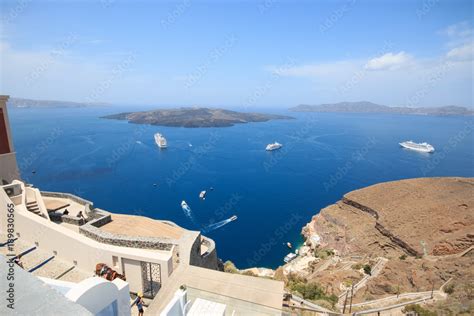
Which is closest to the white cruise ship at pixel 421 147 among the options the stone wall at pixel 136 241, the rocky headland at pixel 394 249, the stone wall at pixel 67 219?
the rocky headland at pixel 394 249

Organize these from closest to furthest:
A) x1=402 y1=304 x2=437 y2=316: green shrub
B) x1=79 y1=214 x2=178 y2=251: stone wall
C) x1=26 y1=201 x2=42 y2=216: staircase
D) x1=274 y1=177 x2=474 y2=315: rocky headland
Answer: x1=79 y1=214 x2=178 y2=251: stone wall → x1=402 y1=304 x2=437 y2=316: green shrub → x1=26 y1=201 x2=42 y2=216: staircase → x1=274 y1=177 x2=474 y2=315: rocky headland

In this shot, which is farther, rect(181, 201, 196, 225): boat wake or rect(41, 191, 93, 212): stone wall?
rect(181, 201, 196, 225): boat wake

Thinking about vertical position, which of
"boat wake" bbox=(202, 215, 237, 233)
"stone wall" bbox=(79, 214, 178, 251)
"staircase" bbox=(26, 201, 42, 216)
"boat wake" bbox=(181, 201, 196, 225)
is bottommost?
"boat wake" bbox=(202, 215, 237, 233)

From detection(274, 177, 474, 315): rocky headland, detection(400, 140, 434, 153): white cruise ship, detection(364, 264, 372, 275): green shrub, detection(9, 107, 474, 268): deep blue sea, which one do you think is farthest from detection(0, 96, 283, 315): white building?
detection(400, 140, 434, 153): white cruise ship

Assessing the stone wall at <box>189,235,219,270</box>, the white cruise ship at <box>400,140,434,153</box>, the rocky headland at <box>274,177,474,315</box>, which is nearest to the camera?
the stone wall at <box>189,235,219,270</box>

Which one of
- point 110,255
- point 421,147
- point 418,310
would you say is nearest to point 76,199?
point 110,255

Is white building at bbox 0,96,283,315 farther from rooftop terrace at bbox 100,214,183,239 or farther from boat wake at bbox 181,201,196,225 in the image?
boat wake at bbox 181,201,196,225

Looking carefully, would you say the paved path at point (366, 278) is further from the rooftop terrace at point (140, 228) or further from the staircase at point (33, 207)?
the staircase at point (33, 207)

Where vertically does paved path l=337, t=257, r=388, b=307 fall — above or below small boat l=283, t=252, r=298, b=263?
above
